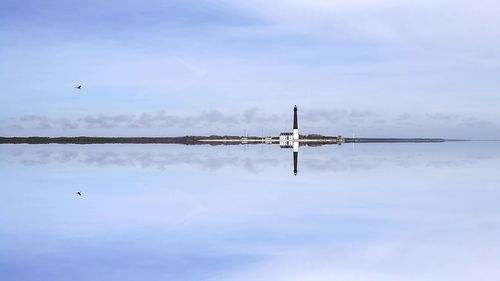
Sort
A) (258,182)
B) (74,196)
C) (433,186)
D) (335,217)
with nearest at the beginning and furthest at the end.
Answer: (335,217), (74,196), (433,186), (258,182)

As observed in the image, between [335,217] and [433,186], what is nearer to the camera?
[335,217]

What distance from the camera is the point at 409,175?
124ft

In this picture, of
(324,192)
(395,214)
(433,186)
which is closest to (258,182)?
(324,192)

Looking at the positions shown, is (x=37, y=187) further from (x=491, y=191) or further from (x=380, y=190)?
(x=491, y=191)

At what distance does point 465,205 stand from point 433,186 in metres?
7.05

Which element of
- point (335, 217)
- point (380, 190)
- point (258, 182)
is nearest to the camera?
point (335, 217)

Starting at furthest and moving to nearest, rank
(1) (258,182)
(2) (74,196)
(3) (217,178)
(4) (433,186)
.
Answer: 1. (3) (217,178)
2. (1) (258,182)
3. (4) (433,186)
4. (2) (74,196)

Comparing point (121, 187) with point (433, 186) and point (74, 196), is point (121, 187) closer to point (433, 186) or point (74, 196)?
point (74, 196)

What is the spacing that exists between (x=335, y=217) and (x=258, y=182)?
12.7 metres

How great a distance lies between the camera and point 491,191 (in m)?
28.6

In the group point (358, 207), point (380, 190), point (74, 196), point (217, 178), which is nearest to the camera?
point (358, 207)

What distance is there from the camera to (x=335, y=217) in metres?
21.1

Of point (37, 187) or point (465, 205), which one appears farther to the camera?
point (37, 187)

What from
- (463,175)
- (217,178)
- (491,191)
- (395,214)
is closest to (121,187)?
(217,178)
